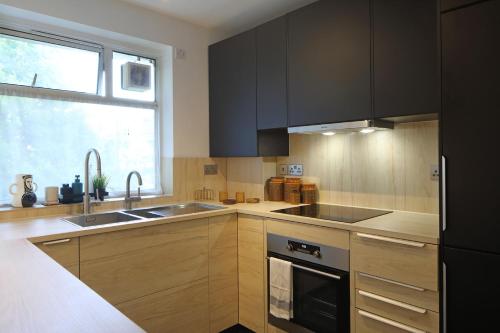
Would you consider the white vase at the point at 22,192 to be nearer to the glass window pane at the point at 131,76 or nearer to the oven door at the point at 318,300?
the glass window pane at the point at 131,76

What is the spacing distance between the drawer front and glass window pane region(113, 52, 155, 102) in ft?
4.64

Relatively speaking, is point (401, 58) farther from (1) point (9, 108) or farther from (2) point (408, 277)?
(1) point (9, 108)

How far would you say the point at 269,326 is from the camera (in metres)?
2.31

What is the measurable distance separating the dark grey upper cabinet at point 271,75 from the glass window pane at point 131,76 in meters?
0.98

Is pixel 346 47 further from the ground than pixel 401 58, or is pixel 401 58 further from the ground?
pixel 346 47

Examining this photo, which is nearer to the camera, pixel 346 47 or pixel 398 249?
pixel 398 249

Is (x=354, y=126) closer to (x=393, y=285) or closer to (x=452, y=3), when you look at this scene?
(x=452, y=3)

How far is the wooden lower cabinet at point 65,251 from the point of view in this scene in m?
1.67

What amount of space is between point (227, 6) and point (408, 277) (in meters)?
2.31

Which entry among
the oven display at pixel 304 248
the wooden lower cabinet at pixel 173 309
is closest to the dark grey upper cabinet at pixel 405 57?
the oven display at pixel 304 248

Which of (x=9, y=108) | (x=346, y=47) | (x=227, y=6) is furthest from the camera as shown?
(x=227, y=6)

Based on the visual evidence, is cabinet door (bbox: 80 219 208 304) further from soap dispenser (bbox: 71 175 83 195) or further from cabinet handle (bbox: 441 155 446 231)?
cabinet handle (bbox: 441 155 446 231)

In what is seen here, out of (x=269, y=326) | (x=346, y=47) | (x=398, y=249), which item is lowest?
(x=269, y=326)

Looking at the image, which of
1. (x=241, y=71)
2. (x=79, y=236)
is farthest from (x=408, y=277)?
(x=241, y=71)
